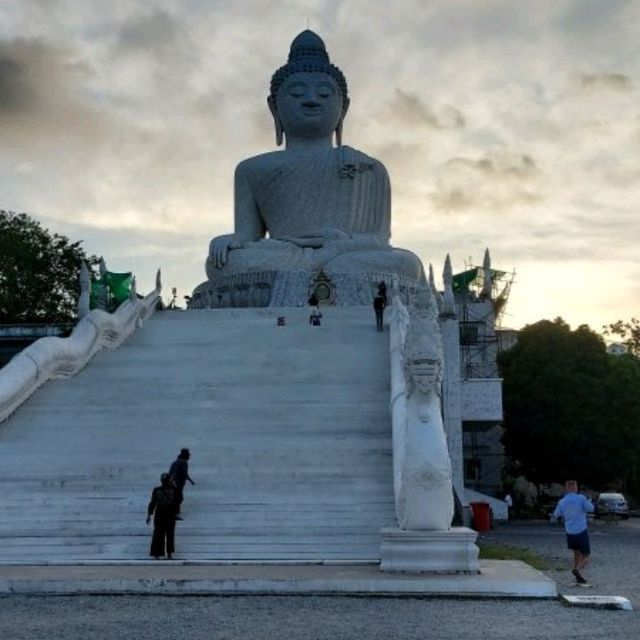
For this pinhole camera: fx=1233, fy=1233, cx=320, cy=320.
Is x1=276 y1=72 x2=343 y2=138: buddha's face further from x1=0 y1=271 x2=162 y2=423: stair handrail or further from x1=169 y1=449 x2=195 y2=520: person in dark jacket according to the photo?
x1=169 y1=449 x2=195 y2=520: person in dark jacket

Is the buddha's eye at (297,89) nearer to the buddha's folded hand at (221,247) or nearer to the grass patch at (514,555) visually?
the buddha's folded hand at (221,247)

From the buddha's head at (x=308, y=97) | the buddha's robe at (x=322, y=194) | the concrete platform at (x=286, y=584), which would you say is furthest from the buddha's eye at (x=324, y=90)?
the concrete platform at (x=286, y=584)

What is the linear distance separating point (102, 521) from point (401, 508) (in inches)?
131

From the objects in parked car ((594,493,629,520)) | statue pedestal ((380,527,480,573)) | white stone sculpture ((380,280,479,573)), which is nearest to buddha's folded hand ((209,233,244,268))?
parked car ((594,493,629,520))

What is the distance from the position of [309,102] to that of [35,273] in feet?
29.0

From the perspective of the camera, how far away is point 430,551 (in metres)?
10.6

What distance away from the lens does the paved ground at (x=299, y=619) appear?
7590 millimetres

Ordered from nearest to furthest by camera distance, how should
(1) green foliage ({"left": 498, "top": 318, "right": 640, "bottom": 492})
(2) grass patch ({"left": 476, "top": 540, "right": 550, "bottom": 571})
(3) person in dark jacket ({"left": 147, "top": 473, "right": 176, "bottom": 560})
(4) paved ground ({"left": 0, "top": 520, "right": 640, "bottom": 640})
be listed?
(4) paved ground ({"left": 0, "top": 520, "right": 640, "bottom": 640}) → (3) person in dark jacket ({"left": 147, "top": 473, "right": 176, "bottom": 560}) → (2) grass patch ({"left": 476, "top": 540, "right": 550, "bottom": 571}) → (1) green foliage ({"left": 498, "top": 318, "right": 640, "bottom": 492})

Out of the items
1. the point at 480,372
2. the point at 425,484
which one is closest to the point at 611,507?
the point at 480,372

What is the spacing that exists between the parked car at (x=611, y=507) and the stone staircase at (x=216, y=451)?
1090cm

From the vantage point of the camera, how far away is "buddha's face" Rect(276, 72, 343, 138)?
3241 cm

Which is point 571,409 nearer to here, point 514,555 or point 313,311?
point 313,311

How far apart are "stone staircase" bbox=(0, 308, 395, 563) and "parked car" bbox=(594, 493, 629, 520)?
10897 millimetres

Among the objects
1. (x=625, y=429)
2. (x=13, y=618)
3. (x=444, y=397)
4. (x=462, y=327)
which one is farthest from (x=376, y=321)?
(x=13, y=618)
